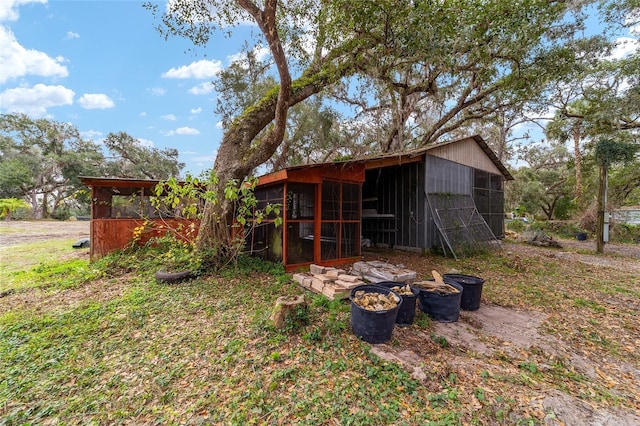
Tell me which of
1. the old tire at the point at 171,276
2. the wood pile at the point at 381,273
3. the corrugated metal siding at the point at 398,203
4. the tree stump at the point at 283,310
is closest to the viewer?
the tree stump at the point at 283,310

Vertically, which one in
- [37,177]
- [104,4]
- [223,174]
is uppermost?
[104,4]

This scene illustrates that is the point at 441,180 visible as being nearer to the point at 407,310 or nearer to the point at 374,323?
the point at 407,310

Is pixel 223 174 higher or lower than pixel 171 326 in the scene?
higher

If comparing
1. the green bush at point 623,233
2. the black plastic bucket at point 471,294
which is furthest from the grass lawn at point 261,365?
the green bush at point 623,233

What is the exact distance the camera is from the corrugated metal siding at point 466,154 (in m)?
8.70

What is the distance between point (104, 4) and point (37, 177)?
2503cm

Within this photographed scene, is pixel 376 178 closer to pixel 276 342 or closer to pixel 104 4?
pixel 276 342

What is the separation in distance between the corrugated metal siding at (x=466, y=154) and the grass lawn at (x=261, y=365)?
5.54m

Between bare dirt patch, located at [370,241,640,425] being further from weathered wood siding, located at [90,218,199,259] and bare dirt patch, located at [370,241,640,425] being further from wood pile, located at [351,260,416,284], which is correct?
weathered wood siding, located at [90,218,199,259]

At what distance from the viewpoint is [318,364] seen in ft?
8.14

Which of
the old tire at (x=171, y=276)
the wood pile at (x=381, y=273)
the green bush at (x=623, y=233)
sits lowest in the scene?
the old tire at (x=171, y=276)

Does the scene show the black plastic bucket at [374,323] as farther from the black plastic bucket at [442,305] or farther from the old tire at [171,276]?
the old tire at [171,276]

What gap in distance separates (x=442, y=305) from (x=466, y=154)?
812cm

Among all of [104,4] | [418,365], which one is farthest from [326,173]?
[104,4]
